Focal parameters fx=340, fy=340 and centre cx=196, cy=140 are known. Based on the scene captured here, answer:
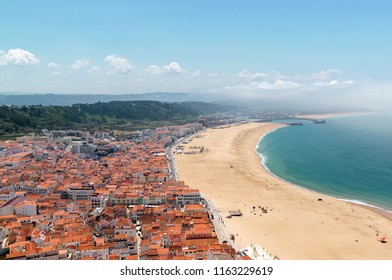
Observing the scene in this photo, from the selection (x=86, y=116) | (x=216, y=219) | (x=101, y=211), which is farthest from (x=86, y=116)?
(x=216, y=219)

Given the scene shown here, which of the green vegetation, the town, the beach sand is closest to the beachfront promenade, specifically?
the town

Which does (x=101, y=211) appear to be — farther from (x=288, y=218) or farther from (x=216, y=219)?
(x=288, y=218)

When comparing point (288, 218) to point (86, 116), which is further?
point (86, 116)

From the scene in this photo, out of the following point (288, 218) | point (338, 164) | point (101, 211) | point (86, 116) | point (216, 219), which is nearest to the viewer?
point (216, 219)

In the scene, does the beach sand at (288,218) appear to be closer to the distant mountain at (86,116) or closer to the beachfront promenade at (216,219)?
the beachfront promenade at (216,219)

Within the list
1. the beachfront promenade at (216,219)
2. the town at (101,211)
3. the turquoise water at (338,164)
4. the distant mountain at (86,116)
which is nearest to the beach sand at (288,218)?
the beachfront promenade at (216,219)

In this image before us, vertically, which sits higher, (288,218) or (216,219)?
(216,219)
